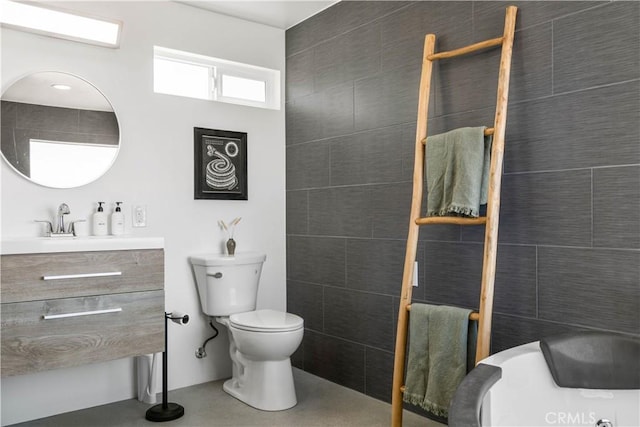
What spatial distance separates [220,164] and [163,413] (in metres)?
1.45

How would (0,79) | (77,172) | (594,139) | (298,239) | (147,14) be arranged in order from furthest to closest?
(298,239), (147,14), (77,172), (0,79), (594,139)

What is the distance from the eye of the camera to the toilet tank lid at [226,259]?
120 inches

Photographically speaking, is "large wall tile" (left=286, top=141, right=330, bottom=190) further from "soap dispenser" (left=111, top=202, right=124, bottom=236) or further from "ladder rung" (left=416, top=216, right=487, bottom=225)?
"soap dispenser" (left=111, top=202, right=124, bottom=236)

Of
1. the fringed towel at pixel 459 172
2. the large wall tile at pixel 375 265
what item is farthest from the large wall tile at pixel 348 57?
the large wall tile at pixel 375 265

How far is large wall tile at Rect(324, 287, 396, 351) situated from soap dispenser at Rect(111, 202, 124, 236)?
1.24 m

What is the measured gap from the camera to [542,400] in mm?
1748

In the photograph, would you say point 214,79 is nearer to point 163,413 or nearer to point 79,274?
point 79,274

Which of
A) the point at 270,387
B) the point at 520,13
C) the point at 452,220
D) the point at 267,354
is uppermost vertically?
Result: the point at 520,13

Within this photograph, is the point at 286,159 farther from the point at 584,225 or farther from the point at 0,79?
the point at 584,225

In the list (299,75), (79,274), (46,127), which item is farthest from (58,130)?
(299,75)

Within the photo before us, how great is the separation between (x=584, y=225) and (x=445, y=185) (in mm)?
562

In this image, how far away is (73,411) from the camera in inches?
110

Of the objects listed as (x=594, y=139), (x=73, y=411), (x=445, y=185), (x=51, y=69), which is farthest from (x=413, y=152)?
(x=73, y=411)

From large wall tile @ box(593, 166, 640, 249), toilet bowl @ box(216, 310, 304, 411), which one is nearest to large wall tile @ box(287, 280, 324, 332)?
toilet bowl @ box(216, 310, 304, 411)
